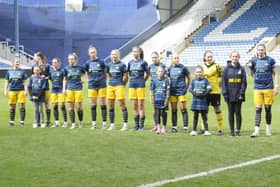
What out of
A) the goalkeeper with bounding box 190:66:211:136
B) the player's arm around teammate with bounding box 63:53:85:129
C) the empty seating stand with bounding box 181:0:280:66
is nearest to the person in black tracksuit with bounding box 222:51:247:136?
the goalkeeper with bounding box 190:66:211:136

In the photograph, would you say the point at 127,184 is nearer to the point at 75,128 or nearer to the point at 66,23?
the point at 75,128

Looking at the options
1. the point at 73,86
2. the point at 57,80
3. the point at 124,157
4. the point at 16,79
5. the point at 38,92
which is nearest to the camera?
the point at 124,157

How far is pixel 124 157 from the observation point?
10352 millimetres

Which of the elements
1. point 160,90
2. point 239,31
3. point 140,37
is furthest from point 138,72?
point 140,37

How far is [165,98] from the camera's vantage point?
13906 millimetres

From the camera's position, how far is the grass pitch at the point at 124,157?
8617mm

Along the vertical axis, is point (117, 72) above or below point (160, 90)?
above

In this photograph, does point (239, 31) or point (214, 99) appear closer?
point (214, 99)

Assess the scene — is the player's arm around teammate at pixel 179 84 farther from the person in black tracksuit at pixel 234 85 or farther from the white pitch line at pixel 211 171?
the white pitch line at pixel 211 171

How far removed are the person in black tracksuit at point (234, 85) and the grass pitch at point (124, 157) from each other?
0.58 meters

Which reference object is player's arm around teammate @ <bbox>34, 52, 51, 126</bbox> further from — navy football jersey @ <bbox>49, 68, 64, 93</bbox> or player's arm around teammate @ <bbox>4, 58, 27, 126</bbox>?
player's arm around teammate @ <bbox>4, 58, 27, 126</bbox>

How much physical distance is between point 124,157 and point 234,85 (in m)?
3.63

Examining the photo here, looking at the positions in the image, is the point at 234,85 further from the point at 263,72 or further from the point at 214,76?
the point at 214,76

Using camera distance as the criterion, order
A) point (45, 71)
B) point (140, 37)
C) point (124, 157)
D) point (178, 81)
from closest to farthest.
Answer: point (124, 157) < point (178, 81) < point (45, 71) < point (140, 37)
